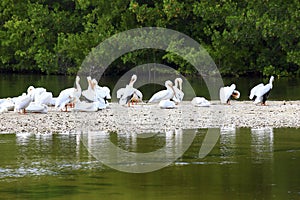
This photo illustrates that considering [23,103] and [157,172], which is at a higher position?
[23,103]

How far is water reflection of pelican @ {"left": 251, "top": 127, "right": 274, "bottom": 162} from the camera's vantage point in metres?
14.3

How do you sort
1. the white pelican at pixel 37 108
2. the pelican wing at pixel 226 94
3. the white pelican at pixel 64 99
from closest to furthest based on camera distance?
the white pelican at pixel 37 108 → the white pelican at pixel 64 99 → the pelican wing at pixel 226 94

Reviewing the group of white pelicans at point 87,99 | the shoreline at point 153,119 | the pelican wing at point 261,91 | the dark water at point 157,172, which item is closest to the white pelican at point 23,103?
the group of white pelicans at point 87,99

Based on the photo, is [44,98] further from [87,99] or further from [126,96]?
[126,96]

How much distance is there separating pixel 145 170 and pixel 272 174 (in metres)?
1.92

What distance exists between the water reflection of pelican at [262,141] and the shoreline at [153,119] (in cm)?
75

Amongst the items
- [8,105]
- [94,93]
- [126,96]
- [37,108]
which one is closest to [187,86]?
[126,96]

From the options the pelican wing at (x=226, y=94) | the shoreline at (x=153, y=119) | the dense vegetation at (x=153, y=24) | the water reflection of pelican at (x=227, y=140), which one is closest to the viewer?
the water reflection of pelican at (x=227, y=140)

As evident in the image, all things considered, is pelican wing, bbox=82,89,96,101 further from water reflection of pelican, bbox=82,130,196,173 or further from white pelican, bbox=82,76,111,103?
water reflection of pelican, bbox=82,130,196,173

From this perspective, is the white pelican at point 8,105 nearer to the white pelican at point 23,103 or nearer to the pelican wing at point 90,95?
the white pelican at point 23,103

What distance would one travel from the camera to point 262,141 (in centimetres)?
1560

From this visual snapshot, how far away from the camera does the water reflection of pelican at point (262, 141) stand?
47.0 ft

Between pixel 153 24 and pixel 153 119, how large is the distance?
70.3 ft

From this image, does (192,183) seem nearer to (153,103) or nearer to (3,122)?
(3,122)
